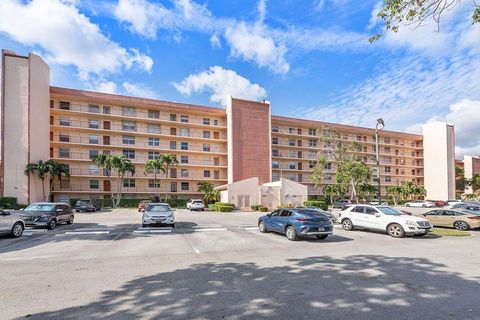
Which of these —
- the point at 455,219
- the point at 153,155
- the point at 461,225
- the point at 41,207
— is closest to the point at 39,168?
the point at 153,155

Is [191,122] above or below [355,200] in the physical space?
above

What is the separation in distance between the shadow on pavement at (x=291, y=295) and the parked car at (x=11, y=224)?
1064cm

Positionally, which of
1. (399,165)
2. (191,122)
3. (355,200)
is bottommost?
(355,200)

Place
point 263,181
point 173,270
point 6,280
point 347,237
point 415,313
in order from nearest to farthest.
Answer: point 415,313 → point 6,280 → point 173,270 → point 347,237 → point 263,181

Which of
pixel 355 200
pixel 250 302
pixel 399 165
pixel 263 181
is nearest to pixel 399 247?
pixel 250 302

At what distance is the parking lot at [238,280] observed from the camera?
202 inches

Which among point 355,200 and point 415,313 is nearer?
point 415,313

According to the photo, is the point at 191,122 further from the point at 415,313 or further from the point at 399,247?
the point at 415,313

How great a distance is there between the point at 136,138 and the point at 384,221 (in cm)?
4485

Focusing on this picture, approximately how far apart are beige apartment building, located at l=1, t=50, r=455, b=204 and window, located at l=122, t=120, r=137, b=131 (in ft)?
0.54

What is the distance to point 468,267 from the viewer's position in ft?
27.6

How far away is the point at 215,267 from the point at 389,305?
4.44 meters

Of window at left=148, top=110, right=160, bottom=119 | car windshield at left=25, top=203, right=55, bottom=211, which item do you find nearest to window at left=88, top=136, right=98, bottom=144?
window at left=148, top=110, right=160, bottom=119

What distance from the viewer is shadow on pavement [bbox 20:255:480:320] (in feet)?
16.3
